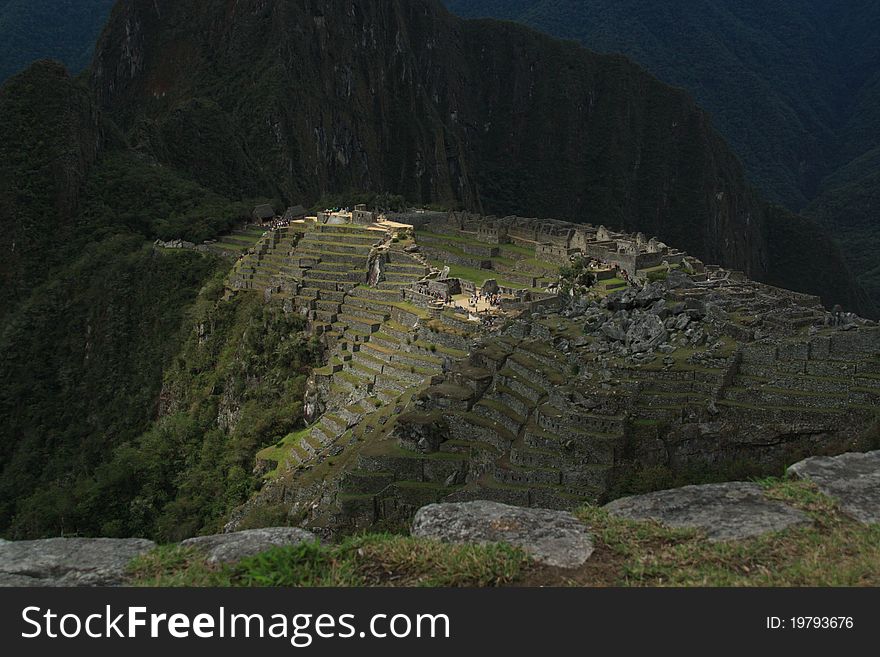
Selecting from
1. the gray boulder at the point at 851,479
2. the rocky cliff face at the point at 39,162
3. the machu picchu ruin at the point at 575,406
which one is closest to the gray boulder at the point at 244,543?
the gray boulder at the point at 851,479

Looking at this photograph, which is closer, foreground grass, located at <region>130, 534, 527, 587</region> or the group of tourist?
foreground grass, located at <region>130, 534, 527, 587</region>

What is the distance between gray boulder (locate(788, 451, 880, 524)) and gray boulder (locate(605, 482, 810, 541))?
1.43ft

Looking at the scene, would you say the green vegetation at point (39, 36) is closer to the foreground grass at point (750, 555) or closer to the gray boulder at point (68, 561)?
the gray boulder at point (68, 561)

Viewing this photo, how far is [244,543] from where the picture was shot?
23.1 ft

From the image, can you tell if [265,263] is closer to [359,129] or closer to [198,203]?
[198,203]

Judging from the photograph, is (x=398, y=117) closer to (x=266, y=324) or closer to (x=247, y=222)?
(x=247, y=222)

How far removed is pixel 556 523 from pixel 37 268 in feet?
244

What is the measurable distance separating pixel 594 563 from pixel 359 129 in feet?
500

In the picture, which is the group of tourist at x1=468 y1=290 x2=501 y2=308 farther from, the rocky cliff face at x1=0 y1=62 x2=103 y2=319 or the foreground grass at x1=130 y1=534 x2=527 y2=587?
the rocky cliff face at x1=0 y1=62 x2=103 y2=319

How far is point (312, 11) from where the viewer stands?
5576 inches

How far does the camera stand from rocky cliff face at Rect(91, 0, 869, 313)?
123625mm

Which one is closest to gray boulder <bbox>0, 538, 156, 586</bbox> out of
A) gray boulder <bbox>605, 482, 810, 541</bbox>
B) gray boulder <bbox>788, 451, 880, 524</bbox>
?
gray boulder <bbox>605, 482, 810, 541</bbox>

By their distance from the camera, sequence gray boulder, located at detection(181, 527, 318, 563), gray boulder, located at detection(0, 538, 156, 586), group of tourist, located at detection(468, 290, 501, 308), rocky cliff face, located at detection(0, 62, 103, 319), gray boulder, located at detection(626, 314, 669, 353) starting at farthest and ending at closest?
1. rocky cliff face, located at detection(0, 62, 103, 319)
2. group of tourist, located at detection(468, 290, 501, 308)
3. gray boulder, located at detection(626, 314, 669, 353)
4. gray boulder, located at detection(181, 527, 318, 563)
5. gray boulder, located at detection(0, 538, 156, 586)

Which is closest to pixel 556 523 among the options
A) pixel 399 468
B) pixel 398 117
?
pixel 399 468
